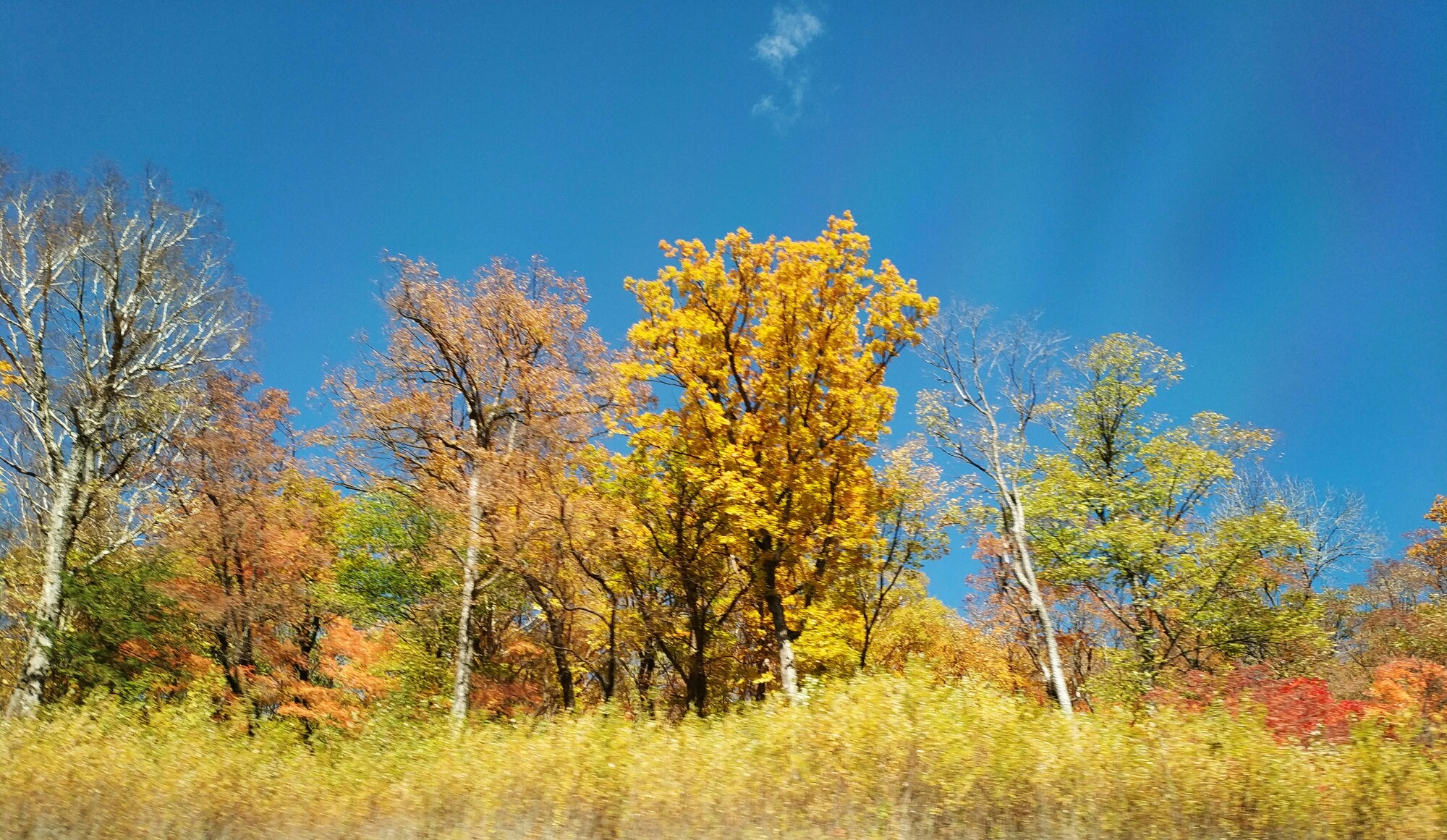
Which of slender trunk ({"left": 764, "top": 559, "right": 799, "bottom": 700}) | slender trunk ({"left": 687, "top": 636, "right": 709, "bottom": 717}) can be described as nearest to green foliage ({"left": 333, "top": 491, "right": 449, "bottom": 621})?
slender trunk ({"left": 687, "top": 636, "right": 709, "bottom": 717})

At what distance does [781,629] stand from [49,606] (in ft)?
49.1

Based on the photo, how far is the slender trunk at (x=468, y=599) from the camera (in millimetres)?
15289

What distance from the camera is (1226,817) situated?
592cm

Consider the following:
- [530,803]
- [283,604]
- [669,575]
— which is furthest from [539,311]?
[530,803]

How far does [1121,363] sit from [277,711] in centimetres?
2589

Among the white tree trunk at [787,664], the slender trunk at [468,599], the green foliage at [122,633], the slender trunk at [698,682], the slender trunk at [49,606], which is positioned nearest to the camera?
the slender trunk at [49,606]

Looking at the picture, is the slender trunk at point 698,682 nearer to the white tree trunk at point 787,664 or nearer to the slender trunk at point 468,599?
the white tree trunk at point 787,664

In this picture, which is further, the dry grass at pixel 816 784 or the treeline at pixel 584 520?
the treeline at pixel 584 520

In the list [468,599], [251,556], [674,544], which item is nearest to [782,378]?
[674,544]

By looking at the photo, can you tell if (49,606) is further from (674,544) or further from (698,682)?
(698,682)

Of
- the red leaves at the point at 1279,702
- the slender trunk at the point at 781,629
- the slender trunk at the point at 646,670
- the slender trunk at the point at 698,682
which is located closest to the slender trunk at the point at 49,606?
the slender trunk at the point at 698,682

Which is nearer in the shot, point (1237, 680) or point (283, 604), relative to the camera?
point (1237, 680)

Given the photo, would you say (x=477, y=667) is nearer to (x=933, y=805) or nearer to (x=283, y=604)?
(x=283, y=604)

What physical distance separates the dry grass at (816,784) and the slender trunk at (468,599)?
587 centimetres
